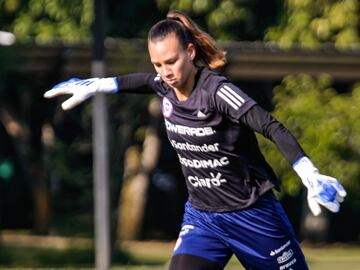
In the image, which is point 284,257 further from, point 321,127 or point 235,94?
point 321,127

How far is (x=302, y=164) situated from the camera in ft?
16.5

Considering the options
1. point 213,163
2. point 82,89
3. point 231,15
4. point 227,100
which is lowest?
point 231,15

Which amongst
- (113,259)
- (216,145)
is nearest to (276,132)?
(216,145)

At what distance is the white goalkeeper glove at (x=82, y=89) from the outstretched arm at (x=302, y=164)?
39.4 inches

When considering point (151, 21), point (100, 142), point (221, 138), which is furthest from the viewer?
point (151, 21)

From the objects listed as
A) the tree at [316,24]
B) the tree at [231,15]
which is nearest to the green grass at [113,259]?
the tree at [316,24]

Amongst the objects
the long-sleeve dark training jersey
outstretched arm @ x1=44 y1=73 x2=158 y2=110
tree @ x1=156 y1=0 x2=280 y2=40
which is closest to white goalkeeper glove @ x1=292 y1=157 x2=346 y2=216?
the long-sleeve dark training jersey

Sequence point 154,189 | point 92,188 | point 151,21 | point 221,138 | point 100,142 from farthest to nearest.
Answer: point 154,189 → point 151,21 → point 92,188 → point 100,142 → point 221,138

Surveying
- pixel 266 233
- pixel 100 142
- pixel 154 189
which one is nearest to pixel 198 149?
pixel 266 233

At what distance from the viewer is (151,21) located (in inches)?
749

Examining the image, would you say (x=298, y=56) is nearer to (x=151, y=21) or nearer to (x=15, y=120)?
(x=151, y=21)

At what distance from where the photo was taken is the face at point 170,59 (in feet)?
17.3

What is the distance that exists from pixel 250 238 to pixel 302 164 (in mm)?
637

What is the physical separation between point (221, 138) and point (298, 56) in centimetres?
1155
